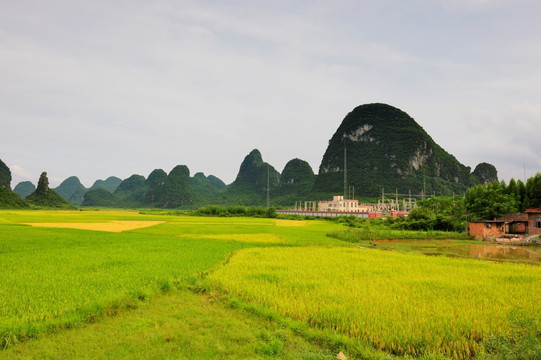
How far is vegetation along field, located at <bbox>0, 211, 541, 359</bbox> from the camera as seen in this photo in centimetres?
456

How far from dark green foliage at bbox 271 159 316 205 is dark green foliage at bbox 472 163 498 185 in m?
59.6

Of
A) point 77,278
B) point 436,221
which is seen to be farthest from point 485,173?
point 77,278

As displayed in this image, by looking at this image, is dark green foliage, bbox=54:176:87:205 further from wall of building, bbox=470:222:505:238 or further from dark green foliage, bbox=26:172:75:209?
wall of building, bbox=470:222:505:238

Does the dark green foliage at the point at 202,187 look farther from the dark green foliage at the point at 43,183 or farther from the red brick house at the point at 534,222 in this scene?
the red brick house at the point at 534,222

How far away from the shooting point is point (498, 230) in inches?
989

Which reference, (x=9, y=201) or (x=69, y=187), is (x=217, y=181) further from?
(x=9, y=201)

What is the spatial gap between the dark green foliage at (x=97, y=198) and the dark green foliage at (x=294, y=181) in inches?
3022

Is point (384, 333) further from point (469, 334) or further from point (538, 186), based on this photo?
point (538, 186)

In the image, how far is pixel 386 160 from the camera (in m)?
93.2

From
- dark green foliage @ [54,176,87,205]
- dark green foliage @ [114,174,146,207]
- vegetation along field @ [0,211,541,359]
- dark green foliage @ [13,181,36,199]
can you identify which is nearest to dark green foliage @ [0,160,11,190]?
dark green foliage @ [114,174,146,207]

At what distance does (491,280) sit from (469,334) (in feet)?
16.8

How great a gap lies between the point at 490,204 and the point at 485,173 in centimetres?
9247

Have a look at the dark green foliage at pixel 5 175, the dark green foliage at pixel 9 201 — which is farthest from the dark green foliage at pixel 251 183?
the dark green foliage at pixel 5 175

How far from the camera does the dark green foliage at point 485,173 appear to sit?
333 feet
